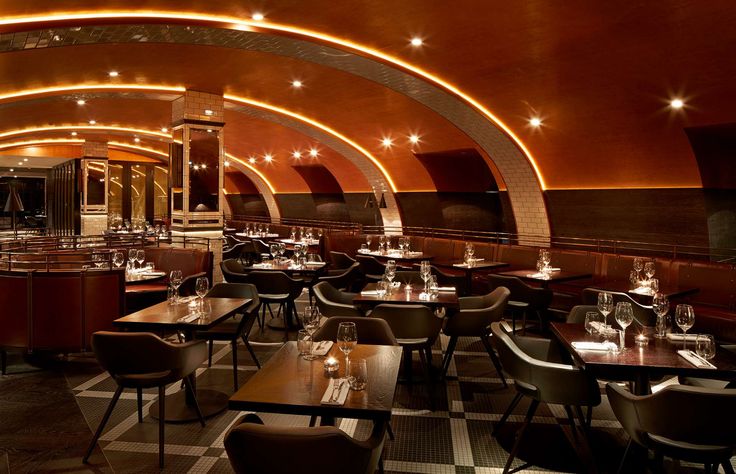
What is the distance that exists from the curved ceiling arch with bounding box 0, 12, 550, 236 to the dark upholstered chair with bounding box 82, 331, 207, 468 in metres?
4.68

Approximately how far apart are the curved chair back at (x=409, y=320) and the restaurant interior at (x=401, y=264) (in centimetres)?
2

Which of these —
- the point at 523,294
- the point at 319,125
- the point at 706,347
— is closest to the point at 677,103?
the point at 523,294

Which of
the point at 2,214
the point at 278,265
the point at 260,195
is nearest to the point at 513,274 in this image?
the point at 278,265

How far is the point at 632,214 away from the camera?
9.86 meters

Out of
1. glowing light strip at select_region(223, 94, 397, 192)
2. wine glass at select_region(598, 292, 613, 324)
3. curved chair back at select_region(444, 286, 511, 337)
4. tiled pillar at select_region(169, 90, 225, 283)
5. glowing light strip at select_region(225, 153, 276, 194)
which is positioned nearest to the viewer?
wine glass at select_region(598, 292, 613, 324)

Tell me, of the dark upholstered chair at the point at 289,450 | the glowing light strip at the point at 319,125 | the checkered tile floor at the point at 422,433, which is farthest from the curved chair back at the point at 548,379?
the glowing light strip at the point at 319,125

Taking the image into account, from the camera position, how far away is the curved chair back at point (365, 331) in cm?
352

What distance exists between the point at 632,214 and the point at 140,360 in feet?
30.9

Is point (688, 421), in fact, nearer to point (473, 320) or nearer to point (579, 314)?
point (579, 314)

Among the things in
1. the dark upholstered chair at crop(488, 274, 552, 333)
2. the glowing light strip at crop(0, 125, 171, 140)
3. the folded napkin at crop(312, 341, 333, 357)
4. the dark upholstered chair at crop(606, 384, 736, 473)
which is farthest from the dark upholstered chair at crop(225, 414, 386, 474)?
the glowing light strip at crop(0, 125, 171, 140)

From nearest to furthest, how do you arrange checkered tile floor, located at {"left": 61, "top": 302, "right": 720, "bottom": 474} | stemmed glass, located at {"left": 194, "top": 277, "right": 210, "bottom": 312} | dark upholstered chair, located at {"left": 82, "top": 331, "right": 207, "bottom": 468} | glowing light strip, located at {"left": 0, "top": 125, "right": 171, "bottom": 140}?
dark upholstered chair, located at {"left": 82, "top": 331, "right": 207, "bottom": 468} → checkered tile floor, located at {"left": 61, "top": 302, "right": 720, "bottom": 474} → stemmed glass, located at {"left": 194, "top": 277, "right": 210, "bottom": 312} → glowing light strip, located at {"left": 0, "top": 125, "right": 171, "bottom": 140}

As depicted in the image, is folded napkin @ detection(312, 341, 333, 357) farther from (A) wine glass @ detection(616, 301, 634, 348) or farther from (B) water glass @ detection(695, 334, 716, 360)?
(B) water glass @ detection(695, 334, 716, 360)

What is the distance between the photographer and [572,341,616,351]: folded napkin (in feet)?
10.1

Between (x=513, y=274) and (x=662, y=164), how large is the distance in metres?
4.28
